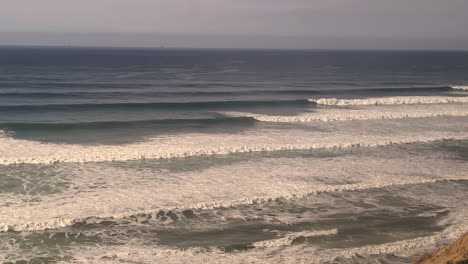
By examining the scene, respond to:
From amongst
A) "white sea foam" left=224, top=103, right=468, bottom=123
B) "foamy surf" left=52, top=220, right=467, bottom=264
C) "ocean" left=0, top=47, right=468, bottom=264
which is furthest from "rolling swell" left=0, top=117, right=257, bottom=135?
"foamy surf" left=52, top=220, right=467, bottom=264

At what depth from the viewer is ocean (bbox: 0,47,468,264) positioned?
1012 centimetres

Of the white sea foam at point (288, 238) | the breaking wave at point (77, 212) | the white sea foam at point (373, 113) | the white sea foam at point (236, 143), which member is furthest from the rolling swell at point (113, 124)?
the white sea foam at point (288, 238)

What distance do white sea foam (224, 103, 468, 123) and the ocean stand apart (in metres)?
0.12

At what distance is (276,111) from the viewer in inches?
1099

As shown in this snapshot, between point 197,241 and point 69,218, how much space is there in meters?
3.22

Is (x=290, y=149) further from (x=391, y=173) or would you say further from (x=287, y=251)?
(x=287, y=251)

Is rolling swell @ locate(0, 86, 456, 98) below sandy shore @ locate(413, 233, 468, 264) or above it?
above

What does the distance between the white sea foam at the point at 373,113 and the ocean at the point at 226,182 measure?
0.12 m

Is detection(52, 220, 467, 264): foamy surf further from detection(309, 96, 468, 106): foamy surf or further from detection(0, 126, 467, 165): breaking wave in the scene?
detection(309, 96, 468, 106): foamy surf

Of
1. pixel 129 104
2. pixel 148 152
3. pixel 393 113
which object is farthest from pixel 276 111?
pixel 148 152

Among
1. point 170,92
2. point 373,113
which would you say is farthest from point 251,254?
point 170,92

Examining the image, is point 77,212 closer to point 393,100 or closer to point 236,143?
point 236,143

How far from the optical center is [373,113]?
27734mm

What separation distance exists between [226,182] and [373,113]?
15744mm
